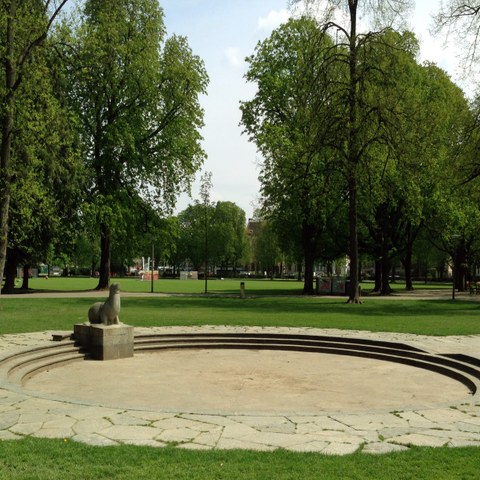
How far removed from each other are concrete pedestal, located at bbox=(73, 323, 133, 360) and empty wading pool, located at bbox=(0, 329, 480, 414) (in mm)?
249

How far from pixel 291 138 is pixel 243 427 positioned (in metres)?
31.8

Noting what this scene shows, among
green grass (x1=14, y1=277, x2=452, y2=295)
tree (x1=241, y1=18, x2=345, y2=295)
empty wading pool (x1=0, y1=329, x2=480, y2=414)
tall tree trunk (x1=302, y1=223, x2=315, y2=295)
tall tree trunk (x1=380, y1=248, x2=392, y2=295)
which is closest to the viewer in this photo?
empty wading pool (x1=0, y1=329, x2=480, y2=414)

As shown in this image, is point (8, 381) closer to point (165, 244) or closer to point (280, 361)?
point (280, 361)

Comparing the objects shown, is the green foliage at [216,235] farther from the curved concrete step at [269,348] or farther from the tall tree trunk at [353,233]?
the curved concrete step at [269,348]

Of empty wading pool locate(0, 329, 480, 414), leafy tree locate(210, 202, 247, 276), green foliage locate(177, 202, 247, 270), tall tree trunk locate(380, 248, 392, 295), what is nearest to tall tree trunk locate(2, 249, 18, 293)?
empty wading pool locate(0, 329, 480, 414)

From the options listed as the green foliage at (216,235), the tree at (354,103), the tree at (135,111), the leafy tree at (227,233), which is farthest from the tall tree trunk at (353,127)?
the leafy tree at (227,233)

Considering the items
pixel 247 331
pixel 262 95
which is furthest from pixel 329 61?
pixel 247 331

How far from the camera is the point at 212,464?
216 inches

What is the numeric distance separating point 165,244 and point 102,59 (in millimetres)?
13335

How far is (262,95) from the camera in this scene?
1551 inches

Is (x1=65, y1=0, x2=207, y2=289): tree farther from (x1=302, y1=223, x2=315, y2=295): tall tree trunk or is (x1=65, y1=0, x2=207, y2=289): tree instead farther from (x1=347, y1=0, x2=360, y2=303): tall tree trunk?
(x1=347, y1=0, x2=360, y2=303): tall tree trunk

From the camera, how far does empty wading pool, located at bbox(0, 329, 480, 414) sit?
9.27m

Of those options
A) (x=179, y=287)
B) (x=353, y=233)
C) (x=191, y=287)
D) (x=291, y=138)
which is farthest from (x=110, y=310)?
(x=191, y=287)

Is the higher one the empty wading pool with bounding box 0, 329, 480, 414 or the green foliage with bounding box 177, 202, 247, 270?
the green foliage with bounding box 177, 202, 247, 270
